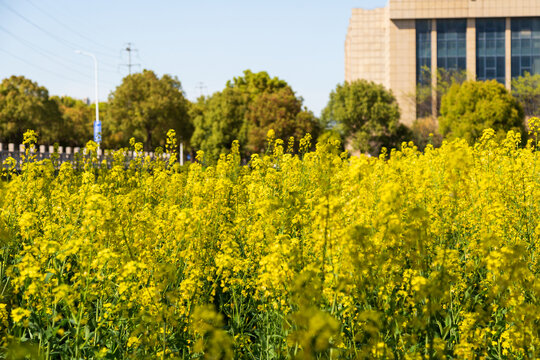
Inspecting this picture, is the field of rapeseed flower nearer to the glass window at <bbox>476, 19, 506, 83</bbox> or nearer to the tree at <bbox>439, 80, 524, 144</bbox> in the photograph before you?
the tree at <bbox>439, 80, 524, 144</bbox>

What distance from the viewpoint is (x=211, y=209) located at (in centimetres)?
544

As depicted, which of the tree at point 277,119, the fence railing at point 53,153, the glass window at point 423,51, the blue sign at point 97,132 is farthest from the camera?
the glass window at point 423,51

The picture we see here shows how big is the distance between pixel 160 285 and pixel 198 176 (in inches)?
176

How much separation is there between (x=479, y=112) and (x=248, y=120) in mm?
20029

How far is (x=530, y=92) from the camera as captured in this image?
48562 mm

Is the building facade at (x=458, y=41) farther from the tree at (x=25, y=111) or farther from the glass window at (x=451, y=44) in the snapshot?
the tree at (x=25, y=111)

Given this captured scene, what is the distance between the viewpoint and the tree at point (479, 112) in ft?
117

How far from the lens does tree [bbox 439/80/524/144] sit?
35750 mm

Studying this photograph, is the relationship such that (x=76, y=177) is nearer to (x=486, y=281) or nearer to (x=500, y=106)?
(x=486, y=281)

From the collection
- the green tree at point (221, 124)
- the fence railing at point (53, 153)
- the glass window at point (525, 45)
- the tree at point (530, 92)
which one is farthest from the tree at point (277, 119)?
the glass window at point (525, 45)

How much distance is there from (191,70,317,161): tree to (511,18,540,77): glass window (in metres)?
26.1

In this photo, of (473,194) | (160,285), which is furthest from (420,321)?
(473,194)

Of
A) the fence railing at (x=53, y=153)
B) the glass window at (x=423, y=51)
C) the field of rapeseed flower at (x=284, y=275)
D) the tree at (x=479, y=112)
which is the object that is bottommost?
the field of rapeseed flower at (x=284, y=275)

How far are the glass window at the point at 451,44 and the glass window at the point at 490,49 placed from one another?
1678 mm
